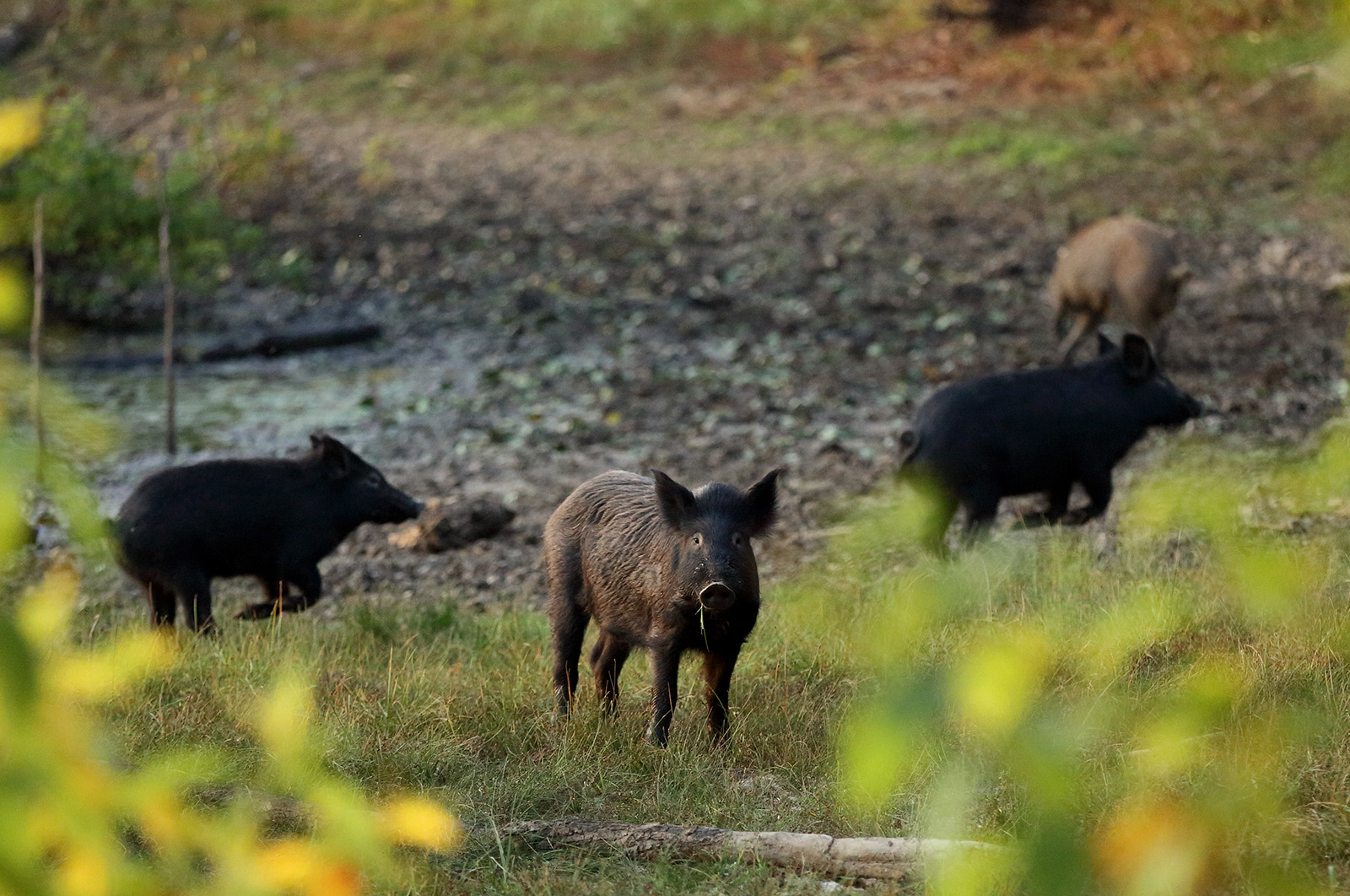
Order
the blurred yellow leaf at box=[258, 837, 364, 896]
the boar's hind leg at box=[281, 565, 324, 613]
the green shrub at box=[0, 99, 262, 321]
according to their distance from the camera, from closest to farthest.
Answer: the blurred yellow leaf at box=[258, 837, 364, 896], the boar's hind leg at box=[281, 565, 324, 613], the green shrub at box=[0, 99, 262, 321]

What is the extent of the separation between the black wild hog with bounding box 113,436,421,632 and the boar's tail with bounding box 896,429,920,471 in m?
2.39

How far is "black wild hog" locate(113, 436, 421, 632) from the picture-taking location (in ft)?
21.4

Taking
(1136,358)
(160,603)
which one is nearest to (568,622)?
(160,603)

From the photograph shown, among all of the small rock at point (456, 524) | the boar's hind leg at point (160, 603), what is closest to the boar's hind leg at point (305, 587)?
the boar's hind leg at point (160, 603)

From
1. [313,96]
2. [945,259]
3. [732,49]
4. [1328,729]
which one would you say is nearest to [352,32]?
[313,96]

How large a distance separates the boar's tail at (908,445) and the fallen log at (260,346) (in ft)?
23.3

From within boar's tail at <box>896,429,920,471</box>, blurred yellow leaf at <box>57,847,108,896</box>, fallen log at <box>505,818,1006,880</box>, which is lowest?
fallen log at <box>505,818,1006,880</box>

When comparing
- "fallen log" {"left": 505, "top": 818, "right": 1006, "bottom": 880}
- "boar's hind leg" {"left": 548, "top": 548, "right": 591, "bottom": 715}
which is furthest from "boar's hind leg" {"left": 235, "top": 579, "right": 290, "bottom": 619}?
"fallen log" {"left": 505, "top": 818, "right": 1006, "bottom": 880}

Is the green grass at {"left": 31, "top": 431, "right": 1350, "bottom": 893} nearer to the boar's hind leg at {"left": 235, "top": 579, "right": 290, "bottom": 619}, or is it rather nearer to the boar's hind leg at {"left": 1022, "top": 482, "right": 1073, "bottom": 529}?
the boar's hind leg at {"left": 235, "top": 579, "right": 290, "bottom": 619}

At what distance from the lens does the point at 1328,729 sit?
13.6 feet

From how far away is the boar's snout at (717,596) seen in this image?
431 centimetres

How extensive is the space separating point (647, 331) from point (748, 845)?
29.4 ft

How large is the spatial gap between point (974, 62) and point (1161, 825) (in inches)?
722

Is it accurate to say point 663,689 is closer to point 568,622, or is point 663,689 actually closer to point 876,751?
point 568,622
